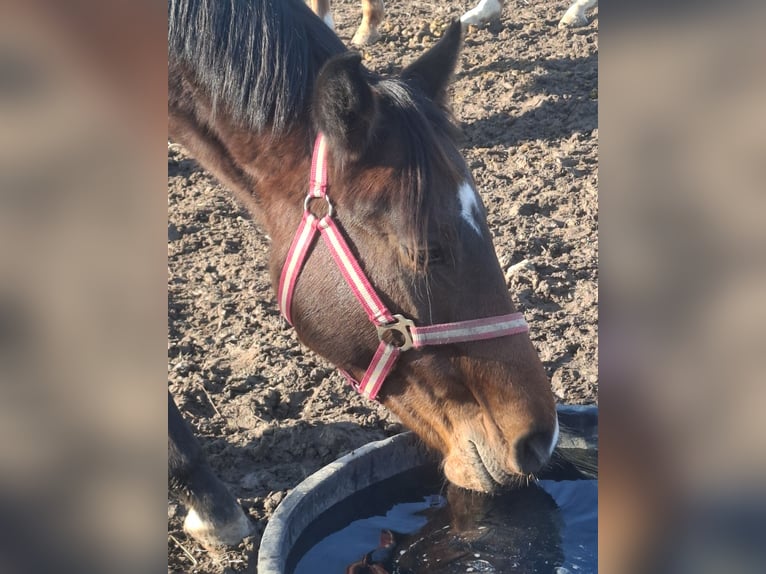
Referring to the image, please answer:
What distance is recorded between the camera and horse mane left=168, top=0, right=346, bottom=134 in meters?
2.33

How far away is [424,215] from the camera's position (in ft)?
7.07

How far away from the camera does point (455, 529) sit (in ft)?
8.71

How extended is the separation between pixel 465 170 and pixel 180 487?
1504mm

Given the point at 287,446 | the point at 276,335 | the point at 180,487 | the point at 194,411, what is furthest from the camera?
the point at 276,335

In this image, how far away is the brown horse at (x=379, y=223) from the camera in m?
2.19

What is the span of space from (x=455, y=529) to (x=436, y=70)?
148 cm

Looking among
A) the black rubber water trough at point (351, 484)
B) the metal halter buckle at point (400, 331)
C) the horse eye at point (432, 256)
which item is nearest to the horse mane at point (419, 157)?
the horse eye at point (432, 256)

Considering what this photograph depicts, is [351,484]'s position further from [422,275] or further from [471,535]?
[422,275]
